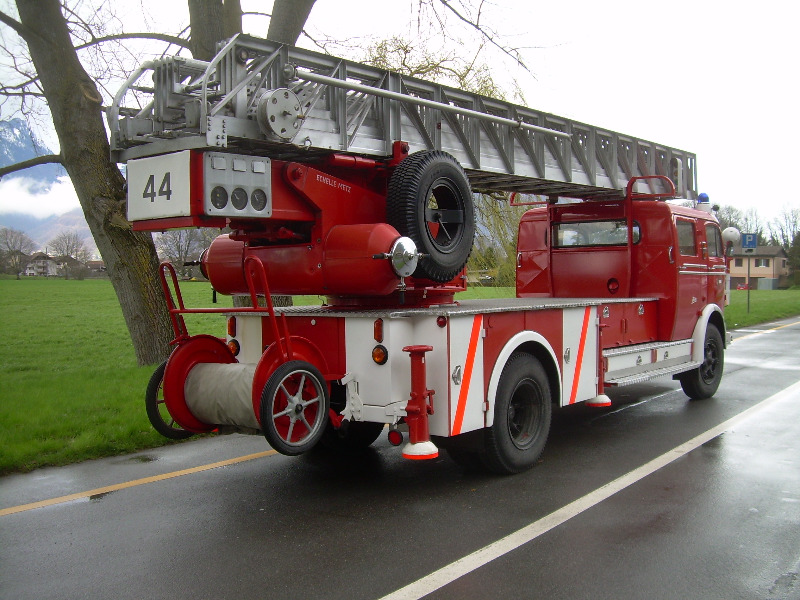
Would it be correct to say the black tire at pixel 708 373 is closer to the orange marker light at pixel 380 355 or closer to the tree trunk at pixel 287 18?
the orange marker light at pixel 380 355

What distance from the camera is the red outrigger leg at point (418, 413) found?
5.23 meters

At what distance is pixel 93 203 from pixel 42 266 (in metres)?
77.6

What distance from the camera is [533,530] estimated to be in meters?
4.80

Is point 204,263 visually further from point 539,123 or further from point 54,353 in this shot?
point 54,353

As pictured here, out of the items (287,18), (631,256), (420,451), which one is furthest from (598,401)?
(287,18)

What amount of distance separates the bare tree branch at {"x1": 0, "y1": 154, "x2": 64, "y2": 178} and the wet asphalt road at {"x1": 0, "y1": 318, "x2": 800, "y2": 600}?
576cm

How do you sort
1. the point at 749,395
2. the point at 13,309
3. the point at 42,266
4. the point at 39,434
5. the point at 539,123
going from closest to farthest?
the point at 39,434, the point at 539,123, the point at 749,395, the point at 13,309, the point at 42,266

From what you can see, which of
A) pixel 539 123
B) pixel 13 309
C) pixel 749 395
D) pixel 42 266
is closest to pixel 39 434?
pixel 539 123

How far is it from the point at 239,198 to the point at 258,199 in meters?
0.15

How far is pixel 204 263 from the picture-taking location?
668 centimetres

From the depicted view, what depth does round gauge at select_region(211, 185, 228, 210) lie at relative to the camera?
5.02m

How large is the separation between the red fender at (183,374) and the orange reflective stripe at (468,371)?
1.82 metres

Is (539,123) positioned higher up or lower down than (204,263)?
higher up

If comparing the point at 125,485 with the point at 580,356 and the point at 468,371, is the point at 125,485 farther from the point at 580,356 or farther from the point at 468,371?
the point at 580,356
